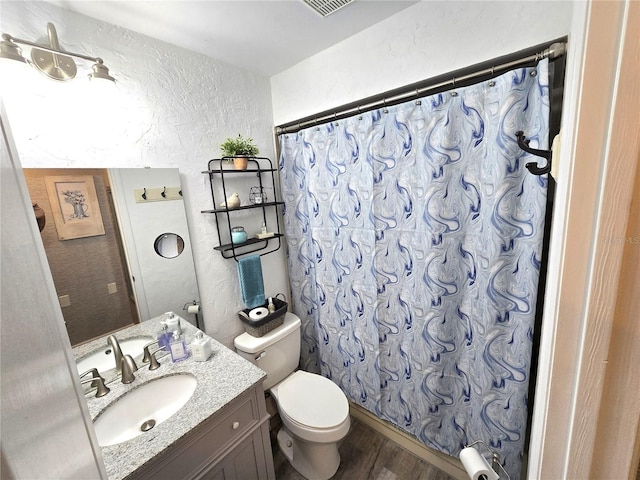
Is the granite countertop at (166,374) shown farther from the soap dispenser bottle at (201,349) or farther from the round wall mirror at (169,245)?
the round wall mirror at (169,245)

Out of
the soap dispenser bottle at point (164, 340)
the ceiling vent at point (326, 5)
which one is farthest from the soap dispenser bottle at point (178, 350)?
the ceiling vent at point (326, 5)

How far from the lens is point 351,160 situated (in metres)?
1.51

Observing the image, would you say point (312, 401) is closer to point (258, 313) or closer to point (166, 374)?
point (258, 313)

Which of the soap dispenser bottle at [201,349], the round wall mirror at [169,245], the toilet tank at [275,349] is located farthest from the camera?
the toilet tank at [275,349]

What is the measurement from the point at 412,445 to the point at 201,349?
141cm

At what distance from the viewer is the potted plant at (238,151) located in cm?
153

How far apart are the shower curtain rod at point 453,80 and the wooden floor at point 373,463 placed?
2044 mm

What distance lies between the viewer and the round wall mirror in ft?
4.47

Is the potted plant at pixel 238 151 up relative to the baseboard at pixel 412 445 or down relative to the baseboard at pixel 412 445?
up

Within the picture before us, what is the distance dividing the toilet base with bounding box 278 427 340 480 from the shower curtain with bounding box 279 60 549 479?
0.38m

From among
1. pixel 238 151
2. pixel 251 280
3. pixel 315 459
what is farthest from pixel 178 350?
pixel 238 151

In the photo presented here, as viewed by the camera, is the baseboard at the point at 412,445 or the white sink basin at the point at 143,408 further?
the baseboard at the point at 412,445

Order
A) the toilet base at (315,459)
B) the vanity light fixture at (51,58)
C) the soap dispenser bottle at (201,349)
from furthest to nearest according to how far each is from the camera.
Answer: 1. the toilet base at (315,459)
2. the soap dispenser bottle at (201,349)
3. the vanity light fixture at (51,58)

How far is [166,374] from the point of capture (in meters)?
1.18
